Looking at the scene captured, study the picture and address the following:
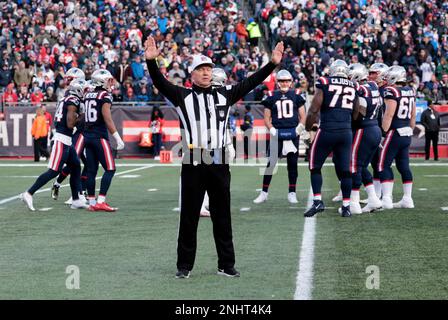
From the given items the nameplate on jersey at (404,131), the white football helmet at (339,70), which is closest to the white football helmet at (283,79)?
the nameplate on jersey at (404,131)

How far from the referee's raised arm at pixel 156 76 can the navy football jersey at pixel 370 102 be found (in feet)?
15.6

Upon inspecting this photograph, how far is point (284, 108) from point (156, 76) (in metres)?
6.15

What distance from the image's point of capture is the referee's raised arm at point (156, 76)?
6.88 m

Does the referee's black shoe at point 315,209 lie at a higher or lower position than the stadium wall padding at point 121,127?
lower

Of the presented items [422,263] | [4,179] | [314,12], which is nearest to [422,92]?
[314,12]

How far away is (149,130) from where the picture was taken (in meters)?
25.2

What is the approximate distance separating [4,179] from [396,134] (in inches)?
336

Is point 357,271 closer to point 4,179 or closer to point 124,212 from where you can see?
point 124,212

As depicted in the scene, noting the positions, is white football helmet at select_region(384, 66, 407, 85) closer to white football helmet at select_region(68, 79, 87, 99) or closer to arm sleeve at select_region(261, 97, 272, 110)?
arm sleeve at select_region(261, 97, 272, 110)

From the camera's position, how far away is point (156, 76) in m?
6.98

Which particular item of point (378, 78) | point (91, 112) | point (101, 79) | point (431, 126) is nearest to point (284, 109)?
point (378, 78)

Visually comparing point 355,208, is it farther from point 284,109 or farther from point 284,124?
point 284,109

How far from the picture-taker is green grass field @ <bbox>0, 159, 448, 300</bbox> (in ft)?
21.6

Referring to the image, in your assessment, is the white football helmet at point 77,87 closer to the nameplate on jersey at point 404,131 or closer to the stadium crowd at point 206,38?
the nameplate on jersey at point 404,131
